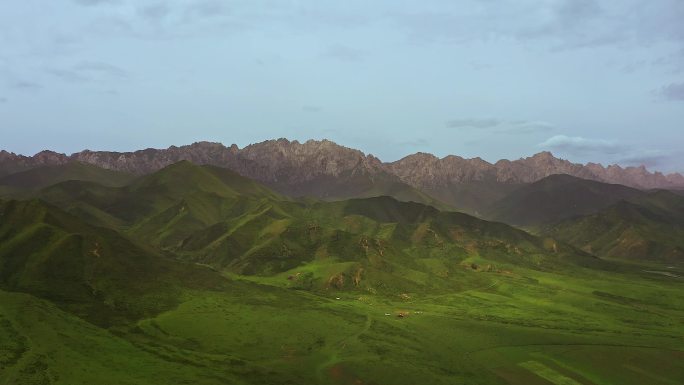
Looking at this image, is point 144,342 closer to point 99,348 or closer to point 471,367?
point 99,348

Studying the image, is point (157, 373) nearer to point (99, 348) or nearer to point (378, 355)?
point (99, 348)

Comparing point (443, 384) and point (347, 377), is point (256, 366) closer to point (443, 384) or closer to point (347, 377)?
point (347, 377)

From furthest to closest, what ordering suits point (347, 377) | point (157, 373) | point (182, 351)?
point (182, 351)
point (347, 377)
point (157, 373)

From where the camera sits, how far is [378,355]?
643 ft

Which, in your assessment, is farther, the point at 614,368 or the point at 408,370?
the point at 614,368

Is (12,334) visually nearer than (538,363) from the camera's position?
Yes

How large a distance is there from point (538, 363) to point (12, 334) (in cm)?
17130

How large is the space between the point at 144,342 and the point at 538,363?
136 m

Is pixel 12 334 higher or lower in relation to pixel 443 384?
higher

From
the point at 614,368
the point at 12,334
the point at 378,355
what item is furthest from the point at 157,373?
the point at 614,368

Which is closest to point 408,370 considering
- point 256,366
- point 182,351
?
point 256,366

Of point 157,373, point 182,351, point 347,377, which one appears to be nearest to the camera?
point 157,373

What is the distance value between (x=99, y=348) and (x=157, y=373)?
27.1 metres

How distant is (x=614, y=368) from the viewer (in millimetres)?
197875
